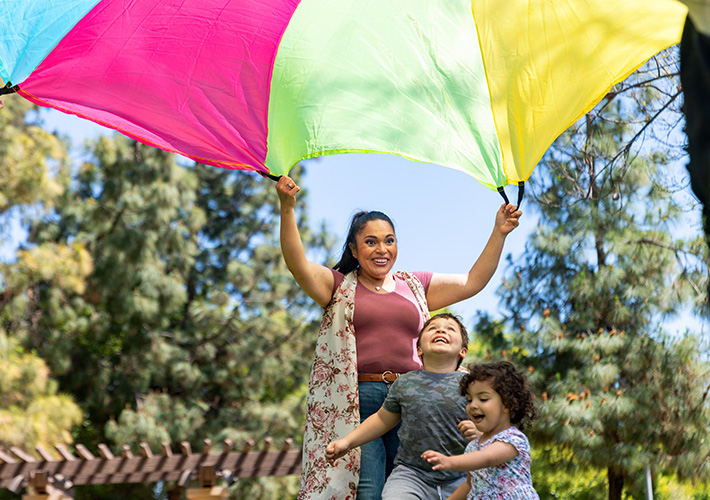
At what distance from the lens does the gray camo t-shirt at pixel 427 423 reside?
237 cm

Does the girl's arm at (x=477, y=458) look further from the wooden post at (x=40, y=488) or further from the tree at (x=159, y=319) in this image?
the tree at (x=159, y=319)

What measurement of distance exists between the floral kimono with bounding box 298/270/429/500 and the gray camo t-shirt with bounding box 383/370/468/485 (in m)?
0.17

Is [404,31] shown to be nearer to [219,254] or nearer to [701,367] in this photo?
[701,367]

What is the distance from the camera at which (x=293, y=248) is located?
2.55 metres

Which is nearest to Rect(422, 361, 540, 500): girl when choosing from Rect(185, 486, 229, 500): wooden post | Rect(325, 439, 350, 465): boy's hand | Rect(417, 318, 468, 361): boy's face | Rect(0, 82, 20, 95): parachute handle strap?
Rect(417, 318, 468, 361): boy's face

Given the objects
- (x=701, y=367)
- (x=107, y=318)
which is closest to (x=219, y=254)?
(x=107, y=318)

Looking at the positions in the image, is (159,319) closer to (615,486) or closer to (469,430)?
(615,486)

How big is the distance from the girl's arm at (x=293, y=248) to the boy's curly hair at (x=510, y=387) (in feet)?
2.08

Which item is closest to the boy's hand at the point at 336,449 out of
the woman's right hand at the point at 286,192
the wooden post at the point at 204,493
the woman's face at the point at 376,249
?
the woman's face at the point at 376,249

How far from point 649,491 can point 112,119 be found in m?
8.31

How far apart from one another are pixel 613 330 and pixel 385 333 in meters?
7.53

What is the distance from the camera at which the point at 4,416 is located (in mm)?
9625

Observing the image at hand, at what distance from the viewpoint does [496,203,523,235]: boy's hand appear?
2693mm

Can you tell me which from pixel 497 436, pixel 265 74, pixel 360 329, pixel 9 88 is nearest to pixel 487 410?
pixel 497 436
